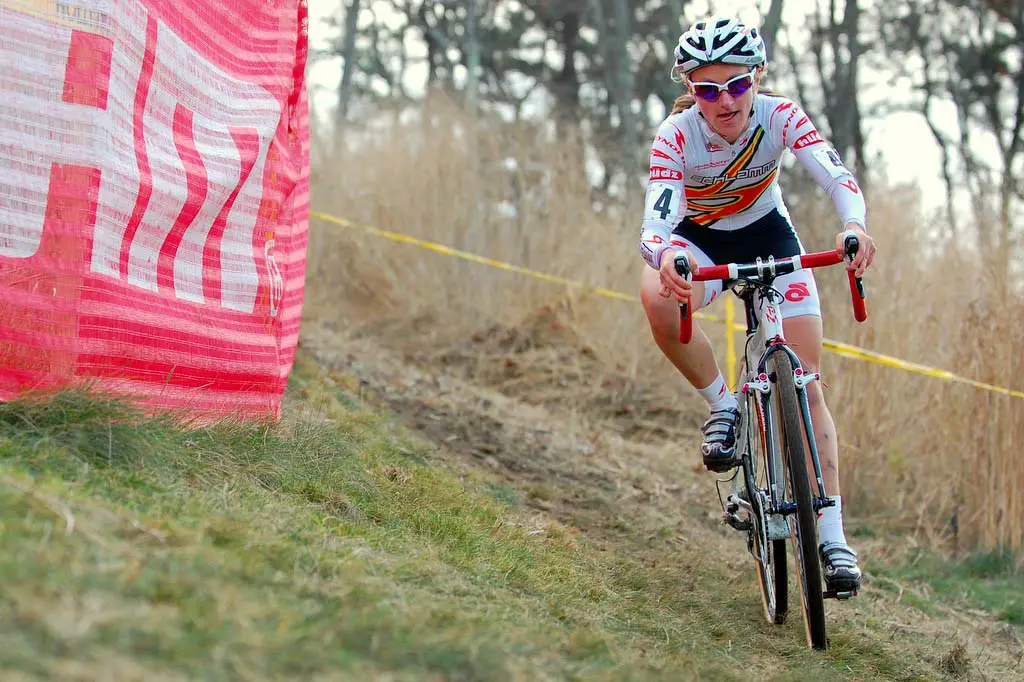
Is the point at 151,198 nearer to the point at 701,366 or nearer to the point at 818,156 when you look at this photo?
the point at 701,366

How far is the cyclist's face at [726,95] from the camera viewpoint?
→ 14.5ft

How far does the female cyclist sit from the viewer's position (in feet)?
14.3

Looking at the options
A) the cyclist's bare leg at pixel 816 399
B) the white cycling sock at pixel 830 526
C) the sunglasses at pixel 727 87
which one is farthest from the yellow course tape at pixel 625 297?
the white cycling sock at pixel 830 526

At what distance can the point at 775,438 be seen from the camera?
432 cm

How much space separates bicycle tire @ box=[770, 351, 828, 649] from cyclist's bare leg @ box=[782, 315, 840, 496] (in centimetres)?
15

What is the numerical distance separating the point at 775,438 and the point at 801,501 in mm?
350

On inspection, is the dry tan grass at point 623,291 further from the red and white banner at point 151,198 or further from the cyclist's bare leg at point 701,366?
the red and white banner at point 151,198

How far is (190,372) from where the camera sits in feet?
14.5

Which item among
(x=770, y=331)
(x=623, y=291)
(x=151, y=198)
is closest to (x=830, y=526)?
(x=770, y=331)

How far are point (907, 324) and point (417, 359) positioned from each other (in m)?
4.32

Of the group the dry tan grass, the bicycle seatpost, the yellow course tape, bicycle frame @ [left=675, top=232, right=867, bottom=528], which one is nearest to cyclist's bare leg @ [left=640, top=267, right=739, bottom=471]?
bicycle frame @ [left=675, top=232, right=867, bottom=528]

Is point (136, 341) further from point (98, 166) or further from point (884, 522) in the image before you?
point (884, 522)

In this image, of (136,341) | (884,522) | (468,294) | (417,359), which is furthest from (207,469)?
(468,294)

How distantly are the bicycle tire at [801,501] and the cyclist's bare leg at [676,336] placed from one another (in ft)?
2.06
